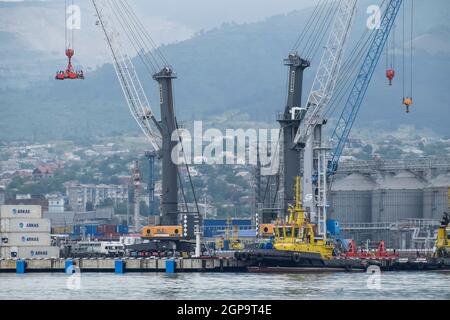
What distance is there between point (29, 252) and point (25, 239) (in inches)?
56.8

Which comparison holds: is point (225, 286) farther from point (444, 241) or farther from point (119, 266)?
point (444, 241)

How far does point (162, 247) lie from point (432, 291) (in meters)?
53.7

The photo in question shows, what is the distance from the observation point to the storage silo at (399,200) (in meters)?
191

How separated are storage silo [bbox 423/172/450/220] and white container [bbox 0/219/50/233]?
61.0 m

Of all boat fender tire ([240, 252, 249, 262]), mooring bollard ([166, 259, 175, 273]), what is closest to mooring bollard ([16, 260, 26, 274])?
mooring bollard ([166, 259, 175, 273])

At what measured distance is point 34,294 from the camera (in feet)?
304

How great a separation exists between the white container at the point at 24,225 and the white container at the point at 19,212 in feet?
1.64

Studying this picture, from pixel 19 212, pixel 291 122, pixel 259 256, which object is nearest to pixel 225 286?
pixel 259 256

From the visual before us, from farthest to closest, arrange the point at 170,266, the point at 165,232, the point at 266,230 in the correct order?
the point at 165,232 → the point at 266,230 → the point at 170,266

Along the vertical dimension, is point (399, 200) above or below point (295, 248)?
above

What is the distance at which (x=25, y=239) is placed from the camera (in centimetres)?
14175

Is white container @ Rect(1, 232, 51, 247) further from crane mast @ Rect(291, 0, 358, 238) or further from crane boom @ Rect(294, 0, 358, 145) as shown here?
crane boom @ Rect(294, 0, 358, 145)
